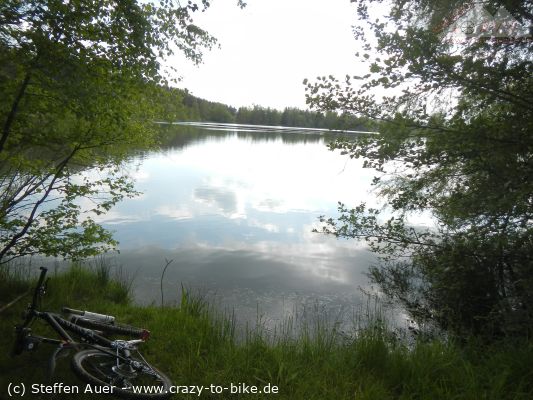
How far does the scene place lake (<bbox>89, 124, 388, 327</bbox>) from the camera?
7.65 meters

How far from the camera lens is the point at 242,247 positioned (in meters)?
10.9

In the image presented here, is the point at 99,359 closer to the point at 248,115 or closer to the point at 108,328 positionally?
the point at 108,328

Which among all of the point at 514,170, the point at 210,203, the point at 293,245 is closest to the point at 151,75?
the point at 514,170

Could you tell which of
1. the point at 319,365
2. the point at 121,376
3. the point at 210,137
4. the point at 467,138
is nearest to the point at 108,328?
the point at 121,376

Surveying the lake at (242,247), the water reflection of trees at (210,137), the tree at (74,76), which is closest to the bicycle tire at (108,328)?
the tree at (74,76)

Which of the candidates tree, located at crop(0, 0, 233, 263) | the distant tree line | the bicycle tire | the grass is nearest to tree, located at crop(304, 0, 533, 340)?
the grass

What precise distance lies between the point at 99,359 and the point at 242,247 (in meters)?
7.15

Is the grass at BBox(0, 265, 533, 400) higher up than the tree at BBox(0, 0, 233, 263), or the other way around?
the tree at BBox(0, 0, 233, 263)

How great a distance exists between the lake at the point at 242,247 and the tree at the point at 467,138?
1.25 meters

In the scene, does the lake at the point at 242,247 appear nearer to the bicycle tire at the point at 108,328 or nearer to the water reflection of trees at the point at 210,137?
the water reflection of trees at the point at 210,137

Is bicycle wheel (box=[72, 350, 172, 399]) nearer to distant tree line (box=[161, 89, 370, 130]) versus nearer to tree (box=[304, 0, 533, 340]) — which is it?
tree (box=[304, 0, 533, 340])

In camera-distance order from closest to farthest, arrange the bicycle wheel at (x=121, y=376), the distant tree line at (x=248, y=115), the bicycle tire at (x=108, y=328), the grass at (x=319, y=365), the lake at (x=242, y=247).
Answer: the bicycle wheel at (x=121, y=376) < the grass at (x=319, y=365) < the bicycle tire at (x=108, y=328) < the lake at (x=242, y=247) < the distant tree line at (x=248, y=115)

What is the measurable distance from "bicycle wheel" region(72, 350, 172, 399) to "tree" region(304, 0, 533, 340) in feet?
13.6

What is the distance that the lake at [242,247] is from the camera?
7.65 metres
